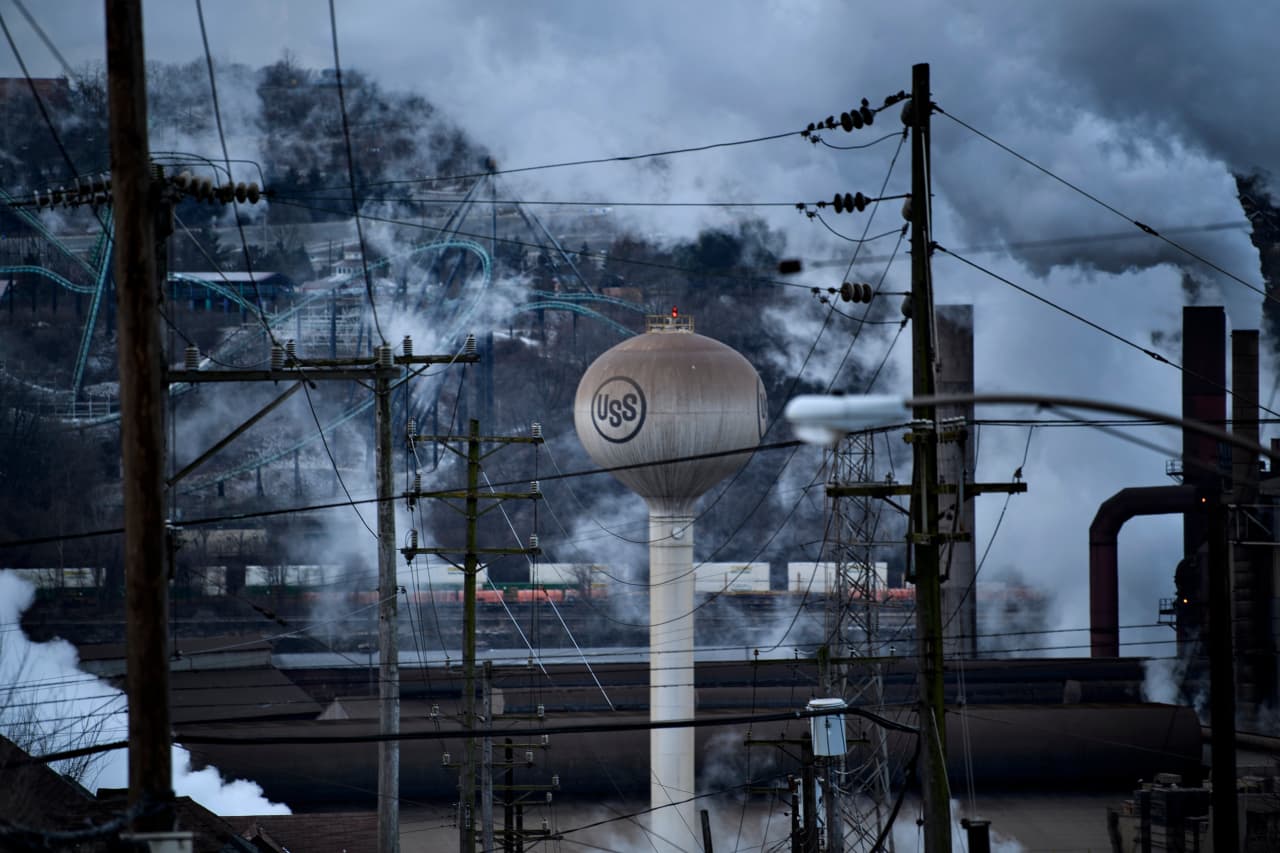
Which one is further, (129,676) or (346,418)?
(346,418)

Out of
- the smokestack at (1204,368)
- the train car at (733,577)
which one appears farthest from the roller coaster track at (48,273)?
the smokestack at (1204,368)

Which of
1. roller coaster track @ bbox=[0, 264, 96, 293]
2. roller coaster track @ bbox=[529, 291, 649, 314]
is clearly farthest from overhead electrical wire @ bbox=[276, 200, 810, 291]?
roller coaster track @ bbox=[0, 264, 96, 293]

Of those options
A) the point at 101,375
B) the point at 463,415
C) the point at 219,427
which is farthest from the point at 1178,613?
the point at 101,375

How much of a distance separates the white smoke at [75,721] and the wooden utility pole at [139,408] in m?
17.6

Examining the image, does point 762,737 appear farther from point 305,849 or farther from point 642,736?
point 305,849

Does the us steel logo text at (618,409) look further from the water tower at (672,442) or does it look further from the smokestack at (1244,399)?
the smokestack at (1244,399)

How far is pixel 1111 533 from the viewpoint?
45.6 meters

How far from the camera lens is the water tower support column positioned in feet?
98.2

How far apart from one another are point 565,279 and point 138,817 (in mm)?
60592

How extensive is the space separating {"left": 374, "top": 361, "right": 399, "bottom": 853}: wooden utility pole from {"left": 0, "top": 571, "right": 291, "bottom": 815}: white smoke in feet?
32.0

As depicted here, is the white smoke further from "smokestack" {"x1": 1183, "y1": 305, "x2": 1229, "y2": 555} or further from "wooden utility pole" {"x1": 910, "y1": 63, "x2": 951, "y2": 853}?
"smokestack" {"x1": 1183, "y1": 305, "x2": 1229, "y2": 555}

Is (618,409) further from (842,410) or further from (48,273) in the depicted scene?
(48,273)

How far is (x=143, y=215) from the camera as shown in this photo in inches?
312

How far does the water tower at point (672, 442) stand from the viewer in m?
28.5
